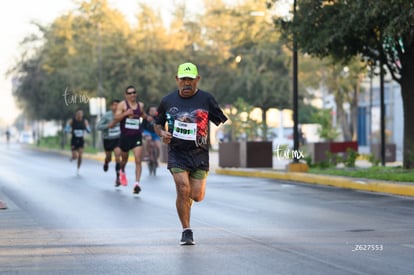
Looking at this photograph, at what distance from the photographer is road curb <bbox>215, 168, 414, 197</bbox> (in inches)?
768

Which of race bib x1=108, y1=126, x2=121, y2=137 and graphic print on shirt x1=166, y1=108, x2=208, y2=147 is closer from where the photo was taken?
graphic print on shirt x1=166, y1=108, x2=208, y2=147

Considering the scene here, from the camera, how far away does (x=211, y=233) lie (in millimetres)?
11742

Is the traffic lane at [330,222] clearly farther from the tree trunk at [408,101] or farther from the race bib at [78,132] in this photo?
the race bib at [78,132]

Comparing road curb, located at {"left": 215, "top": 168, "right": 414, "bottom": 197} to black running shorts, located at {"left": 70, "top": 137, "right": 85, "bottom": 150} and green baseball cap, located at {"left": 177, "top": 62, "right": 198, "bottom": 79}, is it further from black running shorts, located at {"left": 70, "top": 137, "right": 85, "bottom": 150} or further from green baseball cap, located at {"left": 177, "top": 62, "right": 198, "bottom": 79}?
green baseball cap, located at {"left": 177, "top": 62, "right": 198, "bottom": 79}

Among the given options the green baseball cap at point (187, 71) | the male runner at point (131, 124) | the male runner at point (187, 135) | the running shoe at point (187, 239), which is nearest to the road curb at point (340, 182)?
the male runner at point (131, 124)

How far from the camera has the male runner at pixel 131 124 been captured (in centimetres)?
1870

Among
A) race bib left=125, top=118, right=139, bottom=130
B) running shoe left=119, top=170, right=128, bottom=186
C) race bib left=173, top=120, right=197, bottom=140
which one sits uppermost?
race bib left=125, top=118, right=139, bottom=130

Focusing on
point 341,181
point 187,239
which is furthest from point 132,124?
point 187,239

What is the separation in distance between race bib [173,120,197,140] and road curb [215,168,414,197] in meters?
8.97

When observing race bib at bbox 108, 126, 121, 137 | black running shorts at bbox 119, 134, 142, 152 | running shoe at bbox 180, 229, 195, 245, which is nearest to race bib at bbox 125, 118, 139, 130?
black running shorts at bbox 119, 134, 142, 152

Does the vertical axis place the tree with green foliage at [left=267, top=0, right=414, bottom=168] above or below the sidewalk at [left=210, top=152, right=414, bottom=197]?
above

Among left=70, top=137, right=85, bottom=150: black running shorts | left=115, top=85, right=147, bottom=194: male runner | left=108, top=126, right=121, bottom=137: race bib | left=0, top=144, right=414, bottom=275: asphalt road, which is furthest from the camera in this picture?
left=70, top=137, right=85, bottom=150: black running shorts

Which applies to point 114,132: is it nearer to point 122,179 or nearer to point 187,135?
point 122,179

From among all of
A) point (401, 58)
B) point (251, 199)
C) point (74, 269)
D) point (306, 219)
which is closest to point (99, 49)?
point (401, 58)
